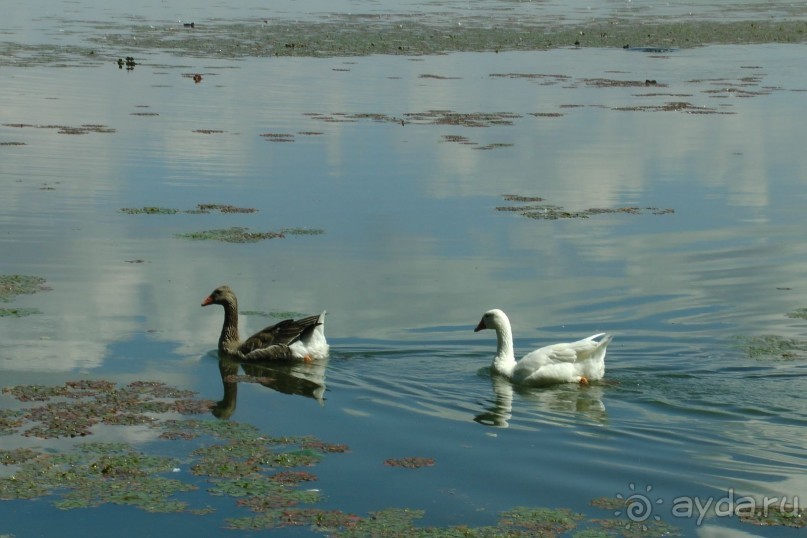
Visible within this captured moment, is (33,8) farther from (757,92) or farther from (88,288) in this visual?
(88,288)

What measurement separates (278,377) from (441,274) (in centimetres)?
393

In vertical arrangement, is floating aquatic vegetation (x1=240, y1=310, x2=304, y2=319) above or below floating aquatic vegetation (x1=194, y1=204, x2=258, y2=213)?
below

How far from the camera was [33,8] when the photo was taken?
228 ft

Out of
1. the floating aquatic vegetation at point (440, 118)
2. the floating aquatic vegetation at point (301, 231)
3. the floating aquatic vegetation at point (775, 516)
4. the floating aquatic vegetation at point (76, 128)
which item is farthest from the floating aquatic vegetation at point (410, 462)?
the floating aquatic vegetation at point (440, 118)

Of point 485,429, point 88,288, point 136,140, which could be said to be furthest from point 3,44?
point 485,429

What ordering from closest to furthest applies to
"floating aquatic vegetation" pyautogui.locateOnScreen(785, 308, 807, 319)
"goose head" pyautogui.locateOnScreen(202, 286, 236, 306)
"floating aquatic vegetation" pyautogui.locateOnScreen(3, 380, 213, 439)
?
"floating aquatic vegetation" pyautogui.locateOnScreen(3, 380, 213, 439)
"goose head" pyautogui.locateOnScreen(202, 286, 236, 306)
"floating aquatic vegetation" pyautogui.locateOnScreen(785, 308, 807, 319)

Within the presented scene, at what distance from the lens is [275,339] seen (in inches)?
535

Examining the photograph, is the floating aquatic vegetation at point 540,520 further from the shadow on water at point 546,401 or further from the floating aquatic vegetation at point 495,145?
the floating aquatic vegetation at point 495,145

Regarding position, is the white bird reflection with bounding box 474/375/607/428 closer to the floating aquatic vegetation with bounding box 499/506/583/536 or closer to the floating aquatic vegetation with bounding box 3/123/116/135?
the floating aquatic vegetation with bounding box 499/506/583/536

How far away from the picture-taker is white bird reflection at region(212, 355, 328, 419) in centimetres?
1242

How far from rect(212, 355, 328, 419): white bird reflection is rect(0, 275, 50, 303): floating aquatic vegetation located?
2.88m

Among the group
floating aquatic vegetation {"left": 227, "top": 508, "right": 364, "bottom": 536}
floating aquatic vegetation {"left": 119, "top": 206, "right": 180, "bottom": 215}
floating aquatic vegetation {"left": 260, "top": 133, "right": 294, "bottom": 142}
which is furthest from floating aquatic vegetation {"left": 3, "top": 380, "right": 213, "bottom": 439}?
floating aquatic vegetation {"left": 260, "top": 133, "right": 294, "bottom": 142}

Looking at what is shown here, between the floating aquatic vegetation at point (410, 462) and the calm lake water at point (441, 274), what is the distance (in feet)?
0.31

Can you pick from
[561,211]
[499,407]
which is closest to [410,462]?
[499,407]
